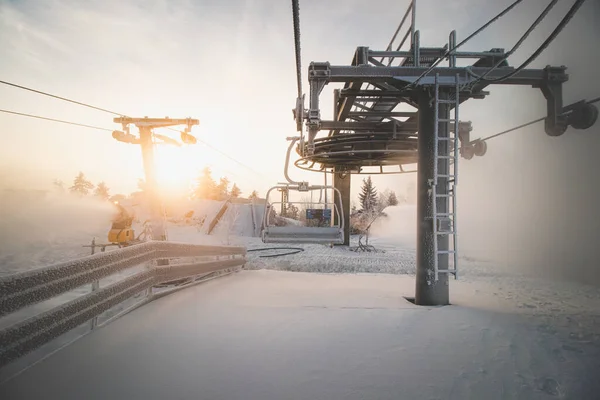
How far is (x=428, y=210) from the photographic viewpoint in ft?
17.7

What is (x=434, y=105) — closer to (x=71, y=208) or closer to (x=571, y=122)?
(x=571, y=122)

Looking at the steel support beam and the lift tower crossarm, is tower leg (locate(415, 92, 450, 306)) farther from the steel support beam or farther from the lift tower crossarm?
the lift tower crossarm

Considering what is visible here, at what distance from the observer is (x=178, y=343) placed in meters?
3.02

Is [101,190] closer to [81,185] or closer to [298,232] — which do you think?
[81,185]

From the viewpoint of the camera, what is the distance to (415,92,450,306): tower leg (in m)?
5.29

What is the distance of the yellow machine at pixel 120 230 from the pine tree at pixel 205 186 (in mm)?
50880

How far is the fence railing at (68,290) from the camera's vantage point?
2.04m

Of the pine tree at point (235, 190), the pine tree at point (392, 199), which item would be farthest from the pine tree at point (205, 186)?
the pine tree at point (392, 199)

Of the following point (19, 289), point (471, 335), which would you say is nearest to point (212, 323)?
point (19, 289)

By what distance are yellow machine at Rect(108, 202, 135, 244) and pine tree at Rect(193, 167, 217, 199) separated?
50880mm

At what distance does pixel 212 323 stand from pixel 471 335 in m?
3.34

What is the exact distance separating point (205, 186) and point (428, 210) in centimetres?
6309

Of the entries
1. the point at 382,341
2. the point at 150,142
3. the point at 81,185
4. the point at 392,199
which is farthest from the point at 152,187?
the point at 81,185

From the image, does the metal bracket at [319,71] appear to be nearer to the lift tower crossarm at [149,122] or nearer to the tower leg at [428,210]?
the tower leg at [428,210]
